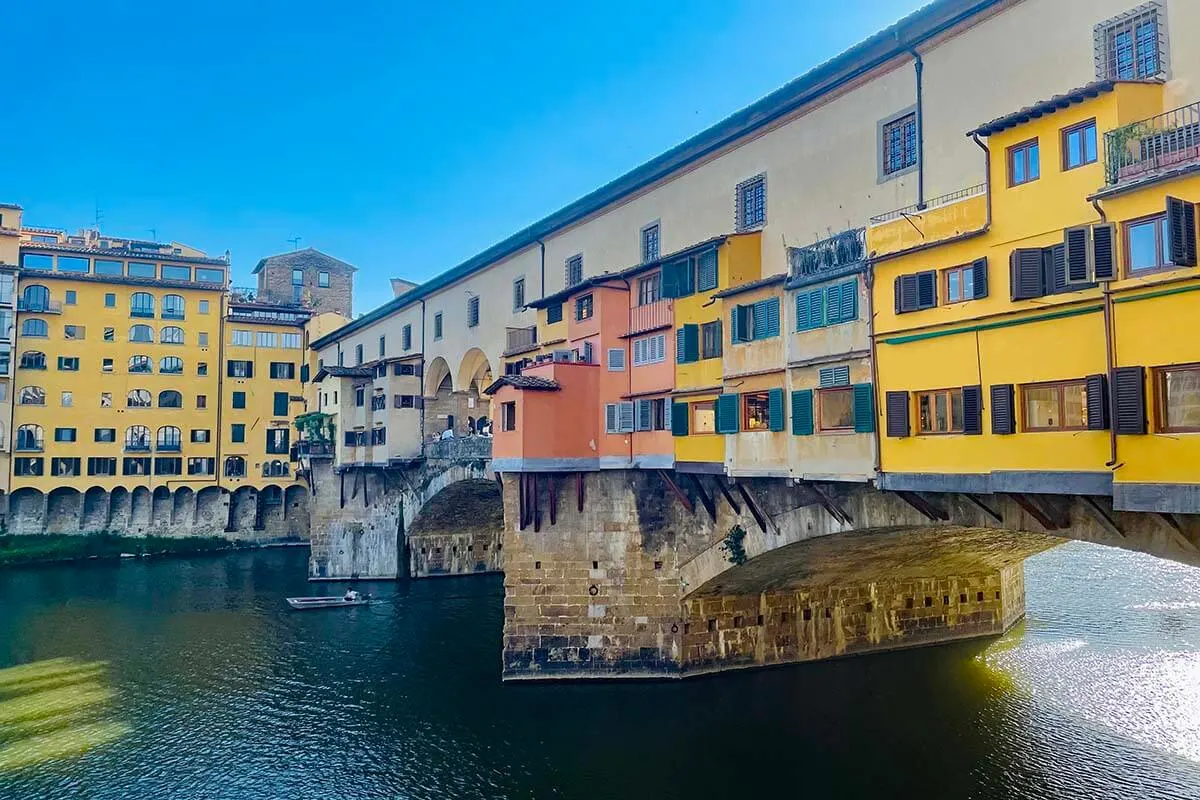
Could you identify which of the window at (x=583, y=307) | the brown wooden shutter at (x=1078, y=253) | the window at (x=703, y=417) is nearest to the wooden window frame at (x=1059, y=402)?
the brown wooden shutter at (x=1078, y=253)

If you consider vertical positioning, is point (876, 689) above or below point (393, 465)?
below

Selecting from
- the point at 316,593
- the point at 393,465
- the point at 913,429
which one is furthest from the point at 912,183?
the point at 316,593

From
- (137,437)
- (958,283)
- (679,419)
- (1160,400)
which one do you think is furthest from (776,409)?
(137,437)

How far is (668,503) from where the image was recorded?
25.8 m

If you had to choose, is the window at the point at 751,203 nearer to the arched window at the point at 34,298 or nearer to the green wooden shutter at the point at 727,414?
the green wooden shutter at the point at 727,414

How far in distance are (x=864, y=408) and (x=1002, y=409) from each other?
3.09 m

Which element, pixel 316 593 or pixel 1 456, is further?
pixel 1 456

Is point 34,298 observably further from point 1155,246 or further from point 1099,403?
point 1155,246

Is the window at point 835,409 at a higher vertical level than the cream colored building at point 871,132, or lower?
lower

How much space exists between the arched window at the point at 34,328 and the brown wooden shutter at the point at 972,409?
6145 cm

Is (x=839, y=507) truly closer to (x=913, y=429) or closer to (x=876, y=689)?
(x=913, y=429)

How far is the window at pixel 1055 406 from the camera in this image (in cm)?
1293

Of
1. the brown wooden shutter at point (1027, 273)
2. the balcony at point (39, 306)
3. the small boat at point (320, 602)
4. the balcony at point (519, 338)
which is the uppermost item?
the balcony at point (39, 306)

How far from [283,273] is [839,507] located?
60.3 m
